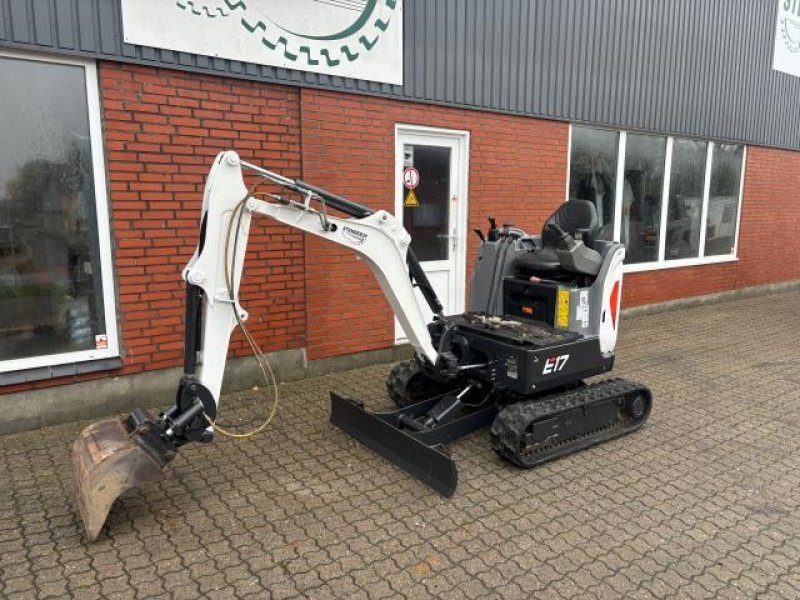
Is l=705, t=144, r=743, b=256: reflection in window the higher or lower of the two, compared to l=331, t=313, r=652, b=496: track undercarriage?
higher

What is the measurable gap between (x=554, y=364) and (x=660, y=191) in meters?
6.63

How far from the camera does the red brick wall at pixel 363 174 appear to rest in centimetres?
576

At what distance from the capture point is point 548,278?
16.0 ft

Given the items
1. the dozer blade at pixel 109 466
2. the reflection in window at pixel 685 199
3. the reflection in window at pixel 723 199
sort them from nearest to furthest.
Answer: the dozer blade at pixel 109 466 → the reflection in window at pixel 685 199 → the reflection in window at pixel 723 199

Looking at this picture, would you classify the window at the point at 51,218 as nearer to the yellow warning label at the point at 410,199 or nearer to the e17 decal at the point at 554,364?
the yellow warning label at the point at 410,199

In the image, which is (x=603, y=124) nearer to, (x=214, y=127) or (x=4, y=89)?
(x=214, y=127)

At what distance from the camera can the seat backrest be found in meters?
4.72

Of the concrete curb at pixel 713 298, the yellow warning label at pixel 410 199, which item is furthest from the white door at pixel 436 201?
the concrete curb at pixel 713 298

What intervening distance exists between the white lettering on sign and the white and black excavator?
1.71 m

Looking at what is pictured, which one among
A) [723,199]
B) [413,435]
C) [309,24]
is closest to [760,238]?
[723,199]

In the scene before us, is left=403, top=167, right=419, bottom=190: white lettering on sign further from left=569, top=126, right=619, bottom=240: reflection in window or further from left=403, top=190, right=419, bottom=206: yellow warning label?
left=569, top=126, right=619, bottom=240: reflection in window

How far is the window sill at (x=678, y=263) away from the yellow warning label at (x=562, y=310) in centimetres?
469

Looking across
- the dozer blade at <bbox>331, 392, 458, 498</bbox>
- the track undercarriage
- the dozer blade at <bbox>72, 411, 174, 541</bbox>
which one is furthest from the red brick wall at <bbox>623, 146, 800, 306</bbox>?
the dozer blade at <bbox>72, 411, 174, 541</bbox>

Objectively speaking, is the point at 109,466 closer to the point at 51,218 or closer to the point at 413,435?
the point at 413,435
